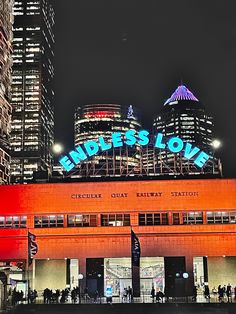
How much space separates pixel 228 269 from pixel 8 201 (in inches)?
1339

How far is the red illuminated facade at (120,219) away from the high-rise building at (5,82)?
43997 millimetres

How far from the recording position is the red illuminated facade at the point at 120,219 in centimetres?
7688

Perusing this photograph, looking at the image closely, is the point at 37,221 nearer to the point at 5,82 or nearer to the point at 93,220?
the point at 93,220

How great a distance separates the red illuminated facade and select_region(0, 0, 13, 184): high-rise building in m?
44.0

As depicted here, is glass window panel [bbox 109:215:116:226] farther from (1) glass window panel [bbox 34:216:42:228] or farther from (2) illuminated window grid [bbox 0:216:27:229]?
(2) illuminated window grid [bbox 0:216:27:229]

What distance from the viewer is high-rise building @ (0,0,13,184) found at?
119 metres

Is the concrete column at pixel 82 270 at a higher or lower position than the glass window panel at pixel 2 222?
lower

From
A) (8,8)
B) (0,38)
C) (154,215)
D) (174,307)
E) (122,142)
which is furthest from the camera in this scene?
(8,8)

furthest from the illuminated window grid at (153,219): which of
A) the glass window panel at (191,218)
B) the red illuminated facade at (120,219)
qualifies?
the glass window panel at (191,218)

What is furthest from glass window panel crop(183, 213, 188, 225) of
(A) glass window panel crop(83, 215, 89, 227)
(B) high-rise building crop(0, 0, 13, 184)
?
(B) high-rise building crop(0, 0, 13, 184)

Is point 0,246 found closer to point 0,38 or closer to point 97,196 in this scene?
point 97,196

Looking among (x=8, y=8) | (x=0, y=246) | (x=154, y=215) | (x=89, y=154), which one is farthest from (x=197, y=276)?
(x=8, y=8)

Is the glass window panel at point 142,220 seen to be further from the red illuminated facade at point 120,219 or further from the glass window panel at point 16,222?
the glass window panel at point 16,222

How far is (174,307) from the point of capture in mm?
53438
